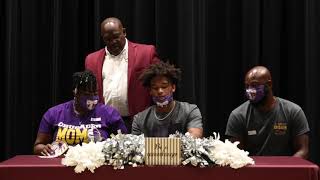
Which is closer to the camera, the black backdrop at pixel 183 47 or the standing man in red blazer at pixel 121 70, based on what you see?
the standing man in red blazer at pixel 121 70

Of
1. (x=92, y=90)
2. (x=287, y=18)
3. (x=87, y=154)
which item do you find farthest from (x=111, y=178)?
(x=287, y=18)

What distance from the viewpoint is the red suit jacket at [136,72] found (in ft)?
13.1

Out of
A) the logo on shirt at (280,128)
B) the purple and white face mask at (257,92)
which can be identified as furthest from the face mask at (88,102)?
the logo on shirt at (280,128)

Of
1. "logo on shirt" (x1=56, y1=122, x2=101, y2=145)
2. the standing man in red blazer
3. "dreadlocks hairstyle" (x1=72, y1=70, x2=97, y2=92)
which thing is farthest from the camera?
the standing man in red blazer

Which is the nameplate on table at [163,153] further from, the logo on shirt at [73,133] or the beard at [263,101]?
the beard at [263,101]

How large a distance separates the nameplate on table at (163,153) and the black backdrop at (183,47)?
80.1 inches

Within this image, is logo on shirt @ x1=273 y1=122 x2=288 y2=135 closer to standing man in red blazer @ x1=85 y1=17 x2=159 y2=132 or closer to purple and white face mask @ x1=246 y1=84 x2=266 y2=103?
purple and white face mask @ x1=246 y1=84 x2=266 y2=103

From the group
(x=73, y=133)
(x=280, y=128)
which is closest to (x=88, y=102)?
(x=73, y=133)

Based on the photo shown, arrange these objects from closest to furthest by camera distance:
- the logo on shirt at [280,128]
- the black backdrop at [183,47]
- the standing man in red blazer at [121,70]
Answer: the logo on shirt at [280,128] → the standing man in red blazer at [121,70] → the black backdrop at [183,47]

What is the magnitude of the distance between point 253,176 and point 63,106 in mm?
1487

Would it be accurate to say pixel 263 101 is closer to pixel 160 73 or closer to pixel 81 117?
pixel 160 73

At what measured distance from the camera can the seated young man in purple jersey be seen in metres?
3.40

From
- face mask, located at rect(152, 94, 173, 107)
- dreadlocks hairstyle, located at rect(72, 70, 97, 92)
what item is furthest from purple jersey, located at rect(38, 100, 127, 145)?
face mask, located at rect(152, 94, 173, 107)

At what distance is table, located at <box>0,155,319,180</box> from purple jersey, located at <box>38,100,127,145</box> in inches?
29.2
